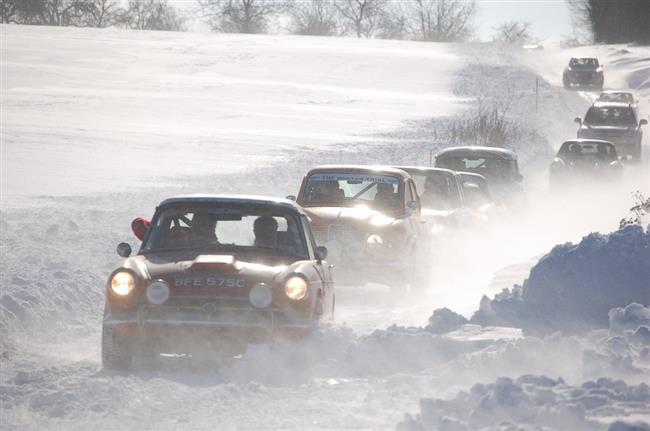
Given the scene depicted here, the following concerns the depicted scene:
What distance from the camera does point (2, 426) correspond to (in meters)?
6.94

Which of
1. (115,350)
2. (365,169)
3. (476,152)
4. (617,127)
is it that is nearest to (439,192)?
(365,169)

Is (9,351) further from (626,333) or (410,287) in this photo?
(410,287)

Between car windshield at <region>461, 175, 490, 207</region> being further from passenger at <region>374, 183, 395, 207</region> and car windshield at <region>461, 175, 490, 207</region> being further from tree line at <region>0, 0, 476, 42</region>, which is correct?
tree line at <region>0, 0, 476, 42</region>

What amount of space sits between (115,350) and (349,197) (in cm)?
665

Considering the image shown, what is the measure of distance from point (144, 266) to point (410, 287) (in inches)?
236

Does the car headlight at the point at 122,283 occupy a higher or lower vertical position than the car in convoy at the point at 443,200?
higher

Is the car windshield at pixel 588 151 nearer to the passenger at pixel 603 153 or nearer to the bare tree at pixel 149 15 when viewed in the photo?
the passenger at pixel 603 153

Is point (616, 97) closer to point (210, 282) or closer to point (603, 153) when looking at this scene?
point (603, 153)

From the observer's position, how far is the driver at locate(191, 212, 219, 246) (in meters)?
10.1

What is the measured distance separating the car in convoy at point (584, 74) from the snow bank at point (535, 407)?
55.5 meters

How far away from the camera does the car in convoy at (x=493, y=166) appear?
2347 cm

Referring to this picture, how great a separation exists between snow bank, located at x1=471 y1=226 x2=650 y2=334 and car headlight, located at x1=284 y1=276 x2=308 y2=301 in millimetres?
1981

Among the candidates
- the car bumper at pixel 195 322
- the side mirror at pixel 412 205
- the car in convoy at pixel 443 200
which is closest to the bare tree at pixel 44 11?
the car in convoy at pixel 443 200

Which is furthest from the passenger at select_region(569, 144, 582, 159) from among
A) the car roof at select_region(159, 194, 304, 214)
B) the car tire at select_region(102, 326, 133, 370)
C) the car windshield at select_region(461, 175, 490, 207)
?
the car tire at select_region(102, 326, 133, 370)
